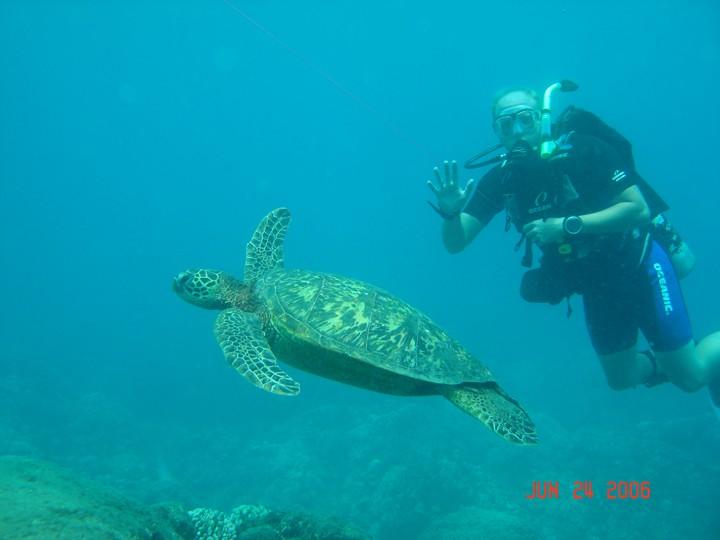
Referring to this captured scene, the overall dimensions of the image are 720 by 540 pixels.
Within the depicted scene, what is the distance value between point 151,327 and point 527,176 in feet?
165

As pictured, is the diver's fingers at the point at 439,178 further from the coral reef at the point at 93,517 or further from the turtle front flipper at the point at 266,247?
the coral reef at the point at 93,517

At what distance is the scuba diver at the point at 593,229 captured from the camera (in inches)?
198

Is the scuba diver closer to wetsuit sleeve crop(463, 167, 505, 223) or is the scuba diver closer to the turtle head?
wetsuit sleeve crop(463, 167, 505, 223)

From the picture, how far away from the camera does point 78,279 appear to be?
9731 cm

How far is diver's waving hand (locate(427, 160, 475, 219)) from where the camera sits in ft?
16.3

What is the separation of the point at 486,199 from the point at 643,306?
275 centimetres

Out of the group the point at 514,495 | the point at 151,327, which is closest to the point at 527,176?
the point at 514,495

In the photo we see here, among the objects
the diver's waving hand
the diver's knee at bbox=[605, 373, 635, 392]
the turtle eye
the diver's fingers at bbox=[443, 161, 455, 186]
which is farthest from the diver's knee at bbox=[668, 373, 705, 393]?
the turtle eye

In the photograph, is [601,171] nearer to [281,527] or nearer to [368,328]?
[368,328]

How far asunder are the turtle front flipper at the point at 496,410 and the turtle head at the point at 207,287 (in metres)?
3.06

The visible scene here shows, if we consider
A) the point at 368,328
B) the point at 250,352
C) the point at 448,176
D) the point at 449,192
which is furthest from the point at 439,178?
the point at 250,352

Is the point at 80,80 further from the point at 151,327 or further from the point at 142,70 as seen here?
the point at 151,327
